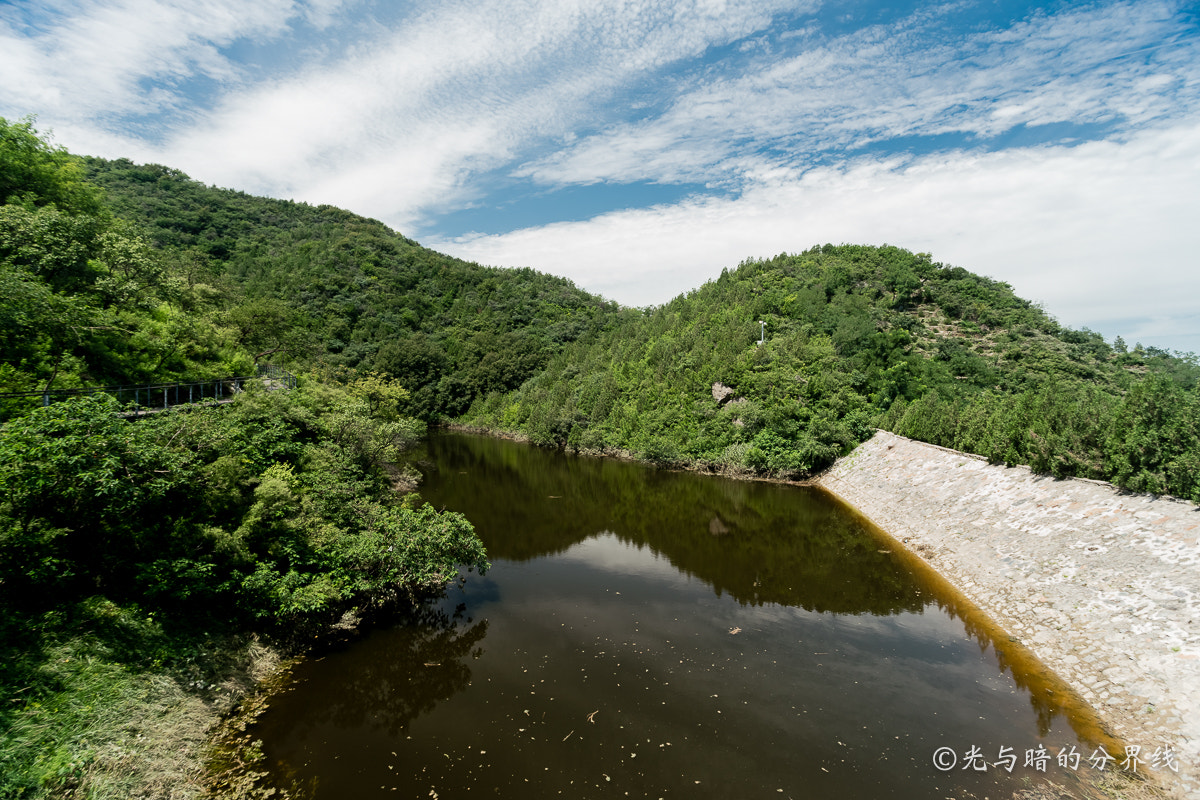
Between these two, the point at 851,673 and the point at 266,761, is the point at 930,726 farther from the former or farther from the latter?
the point at 266,761

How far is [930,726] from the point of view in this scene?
11.6 meters

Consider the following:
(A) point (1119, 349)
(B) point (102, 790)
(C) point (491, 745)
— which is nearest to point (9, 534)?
(B) point (102, 790)

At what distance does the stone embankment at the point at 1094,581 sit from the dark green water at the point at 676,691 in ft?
3.65

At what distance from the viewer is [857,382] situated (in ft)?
151

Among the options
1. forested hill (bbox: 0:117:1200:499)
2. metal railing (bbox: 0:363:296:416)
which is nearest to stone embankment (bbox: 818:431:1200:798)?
forested hill (bbox: 0:117:1200:499)

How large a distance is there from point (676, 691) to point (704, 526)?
15939 mm

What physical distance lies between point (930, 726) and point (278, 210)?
14248 centimetres

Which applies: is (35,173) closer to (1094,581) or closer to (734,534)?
(734,534)

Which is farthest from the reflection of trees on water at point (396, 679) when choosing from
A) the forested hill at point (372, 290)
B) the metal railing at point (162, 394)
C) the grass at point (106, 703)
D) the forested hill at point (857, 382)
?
the forested hill at point (372, 290)

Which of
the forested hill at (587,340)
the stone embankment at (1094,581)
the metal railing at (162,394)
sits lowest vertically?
the stone embankment at (1094,581)

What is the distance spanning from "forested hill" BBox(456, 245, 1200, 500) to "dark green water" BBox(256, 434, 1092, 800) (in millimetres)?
8831

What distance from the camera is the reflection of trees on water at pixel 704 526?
19.8m

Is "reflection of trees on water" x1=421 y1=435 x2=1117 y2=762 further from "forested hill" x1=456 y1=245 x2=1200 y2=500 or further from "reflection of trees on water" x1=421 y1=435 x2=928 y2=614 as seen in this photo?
"forested hill" x1=456 y1=245 x2=1200 y2=500

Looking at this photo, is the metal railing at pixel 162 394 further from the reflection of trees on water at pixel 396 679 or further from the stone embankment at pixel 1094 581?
the stone embankment at pixel 1094 581
